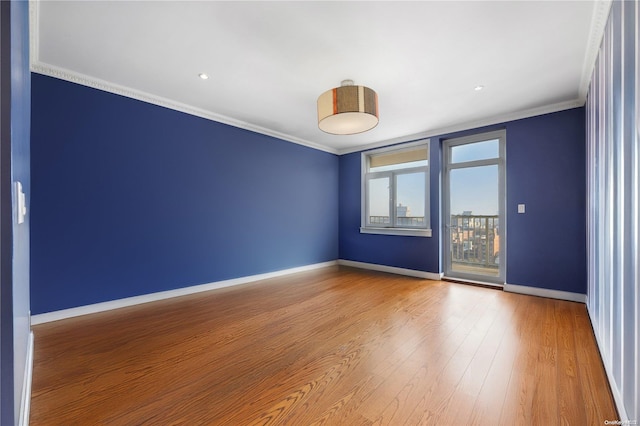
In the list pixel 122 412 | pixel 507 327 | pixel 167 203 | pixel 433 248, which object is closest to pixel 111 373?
pixel 122 412

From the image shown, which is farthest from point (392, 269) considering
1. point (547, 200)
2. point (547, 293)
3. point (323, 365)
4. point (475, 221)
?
point (323, 365)

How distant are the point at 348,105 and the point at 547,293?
143 inches

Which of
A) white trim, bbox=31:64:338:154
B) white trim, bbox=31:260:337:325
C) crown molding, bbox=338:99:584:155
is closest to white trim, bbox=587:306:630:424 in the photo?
crown molding, bbox=338:99:584:155

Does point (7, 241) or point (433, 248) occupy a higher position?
point (7, 241)

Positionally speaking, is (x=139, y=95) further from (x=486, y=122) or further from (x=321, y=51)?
(x=486, y=122)

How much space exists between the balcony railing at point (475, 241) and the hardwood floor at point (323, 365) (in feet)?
4.04

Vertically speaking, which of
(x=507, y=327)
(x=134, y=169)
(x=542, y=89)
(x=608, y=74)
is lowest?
(x=507, y=327)

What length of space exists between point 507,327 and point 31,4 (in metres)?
4.68

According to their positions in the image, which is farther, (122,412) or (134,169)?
(134,169)

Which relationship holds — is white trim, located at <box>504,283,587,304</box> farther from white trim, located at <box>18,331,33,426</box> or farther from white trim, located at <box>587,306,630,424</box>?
white trim, located at <box>18,331,33,426</box>

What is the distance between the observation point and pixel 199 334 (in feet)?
8.21

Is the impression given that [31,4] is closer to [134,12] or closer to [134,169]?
[134,12]

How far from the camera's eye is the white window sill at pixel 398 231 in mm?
4830

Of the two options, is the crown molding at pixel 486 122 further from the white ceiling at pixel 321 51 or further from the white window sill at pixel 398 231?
the white window sill at pixel 398 231
